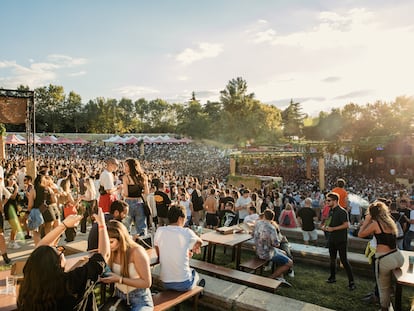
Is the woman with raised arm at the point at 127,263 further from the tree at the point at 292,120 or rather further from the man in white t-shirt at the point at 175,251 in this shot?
the tree at the point at 292,120

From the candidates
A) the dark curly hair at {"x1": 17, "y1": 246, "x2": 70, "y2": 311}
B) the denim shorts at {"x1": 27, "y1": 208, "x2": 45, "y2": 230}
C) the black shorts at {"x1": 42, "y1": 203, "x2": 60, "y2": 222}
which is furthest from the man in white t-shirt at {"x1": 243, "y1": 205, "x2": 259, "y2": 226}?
the dark curly hair at {"x1": 17, "y1": 246, "x2": 70, "y2": 311}

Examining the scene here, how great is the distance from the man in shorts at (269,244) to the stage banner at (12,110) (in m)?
10.7

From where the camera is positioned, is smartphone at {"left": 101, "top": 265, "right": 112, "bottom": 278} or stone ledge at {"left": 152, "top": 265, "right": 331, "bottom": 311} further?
stone ledge at {"left": 152, "top": 265, "right": 331, "bottom": 311}

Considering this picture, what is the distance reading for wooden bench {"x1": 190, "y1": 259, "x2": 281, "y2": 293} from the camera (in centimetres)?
412

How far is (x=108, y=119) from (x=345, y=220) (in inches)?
2231

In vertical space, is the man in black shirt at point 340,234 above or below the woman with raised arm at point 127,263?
below

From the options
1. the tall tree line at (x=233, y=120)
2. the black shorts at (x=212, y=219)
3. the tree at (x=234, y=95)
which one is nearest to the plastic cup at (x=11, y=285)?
the black shorts at (x=212, y=219)

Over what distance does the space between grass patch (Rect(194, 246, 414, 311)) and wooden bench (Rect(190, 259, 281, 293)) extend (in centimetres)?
55

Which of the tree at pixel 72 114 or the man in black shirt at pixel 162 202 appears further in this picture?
the tree at pixel 72 114

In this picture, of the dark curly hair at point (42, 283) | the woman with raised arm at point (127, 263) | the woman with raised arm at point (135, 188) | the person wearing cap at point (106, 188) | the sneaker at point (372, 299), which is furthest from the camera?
the person wearing cap at point (106, 188)

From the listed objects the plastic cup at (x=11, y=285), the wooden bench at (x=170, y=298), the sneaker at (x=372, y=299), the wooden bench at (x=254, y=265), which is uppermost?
the plastic cup at (x=11, y=285)

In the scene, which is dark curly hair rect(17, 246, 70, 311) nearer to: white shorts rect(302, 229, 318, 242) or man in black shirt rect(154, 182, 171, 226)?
man in black shirt rect(154, 182, 171, 226)

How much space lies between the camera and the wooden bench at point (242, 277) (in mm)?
4116

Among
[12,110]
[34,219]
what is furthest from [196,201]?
[12,110]
